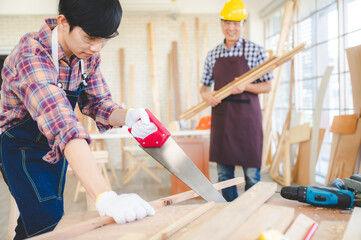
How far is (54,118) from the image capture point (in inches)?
42.5

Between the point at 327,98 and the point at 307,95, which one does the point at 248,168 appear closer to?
the point at 327,98

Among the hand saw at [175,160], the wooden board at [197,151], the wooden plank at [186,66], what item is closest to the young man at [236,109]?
the wooden board at [197,151]

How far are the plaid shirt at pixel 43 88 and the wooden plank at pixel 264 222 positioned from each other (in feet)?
1.92

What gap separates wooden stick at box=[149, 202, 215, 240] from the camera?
0.91 metres

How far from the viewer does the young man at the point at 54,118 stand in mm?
1061

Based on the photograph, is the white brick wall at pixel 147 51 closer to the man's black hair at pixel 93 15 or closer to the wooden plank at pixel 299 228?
the man's black hair at pixel 93 15

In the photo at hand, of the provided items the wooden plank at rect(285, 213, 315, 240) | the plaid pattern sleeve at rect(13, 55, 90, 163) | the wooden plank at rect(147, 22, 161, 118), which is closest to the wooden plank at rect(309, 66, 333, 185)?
the wooden plank at rect(285, 213, 315, 240)

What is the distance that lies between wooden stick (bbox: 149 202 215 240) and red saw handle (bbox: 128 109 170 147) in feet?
1.09

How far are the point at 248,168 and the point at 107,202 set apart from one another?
196cm

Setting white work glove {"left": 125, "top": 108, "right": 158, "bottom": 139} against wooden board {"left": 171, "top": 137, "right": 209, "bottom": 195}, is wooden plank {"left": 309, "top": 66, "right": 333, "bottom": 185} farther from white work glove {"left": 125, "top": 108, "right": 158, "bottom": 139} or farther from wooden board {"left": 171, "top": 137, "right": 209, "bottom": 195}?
white work glove {"left": 125, "top": 108, "right": 158, "bottom": 139}

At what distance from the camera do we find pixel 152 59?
637 centimetres

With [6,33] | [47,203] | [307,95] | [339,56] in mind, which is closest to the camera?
[47,203]

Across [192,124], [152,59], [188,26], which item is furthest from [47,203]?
[188,26]

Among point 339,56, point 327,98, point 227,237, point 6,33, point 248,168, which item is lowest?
point 248,168
